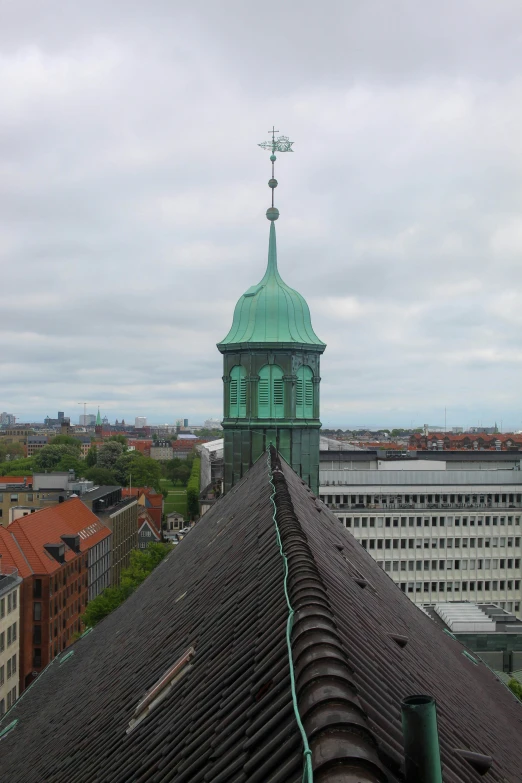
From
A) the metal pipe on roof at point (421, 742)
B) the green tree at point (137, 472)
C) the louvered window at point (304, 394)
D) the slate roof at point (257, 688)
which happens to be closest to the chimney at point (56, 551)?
the louvered window at point (304, 394)

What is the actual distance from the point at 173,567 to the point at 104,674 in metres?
4.64

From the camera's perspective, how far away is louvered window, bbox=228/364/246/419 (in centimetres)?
2461

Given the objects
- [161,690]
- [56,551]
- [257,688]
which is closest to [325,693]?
[257,688]

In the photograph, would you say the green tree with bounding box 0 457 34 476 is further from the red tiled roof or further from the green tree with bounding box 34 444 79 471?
the red tiled roof

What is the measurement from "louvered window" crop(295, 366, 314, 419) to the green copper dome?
98 cm

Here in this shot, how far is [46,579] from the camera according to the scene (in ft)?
173

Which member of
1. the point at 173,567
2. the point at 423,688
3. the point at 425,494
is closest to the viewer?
the point at 423,688

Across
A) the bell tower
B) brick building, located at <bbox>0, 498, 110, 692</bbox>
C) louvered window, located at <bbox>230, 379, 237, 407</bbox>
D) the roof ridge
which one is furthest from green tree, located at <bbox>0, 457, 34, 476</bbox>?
the roof ridge

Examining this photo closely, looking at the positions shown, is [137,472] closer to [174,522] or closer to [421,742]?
[174,522]

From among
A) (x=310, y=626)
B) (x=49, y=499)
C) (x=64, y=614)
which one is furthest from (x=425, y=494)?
(x=310, y=626)

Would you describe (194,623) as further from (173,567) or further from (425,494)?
(425,494)

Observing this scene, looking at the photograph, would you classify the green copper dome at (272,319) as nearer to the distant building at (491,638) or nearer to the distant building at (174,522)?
the distant building at (491,638)

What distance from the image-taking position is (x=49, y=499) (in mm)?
83250

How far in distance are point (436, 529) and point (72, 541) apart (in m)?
32.0
